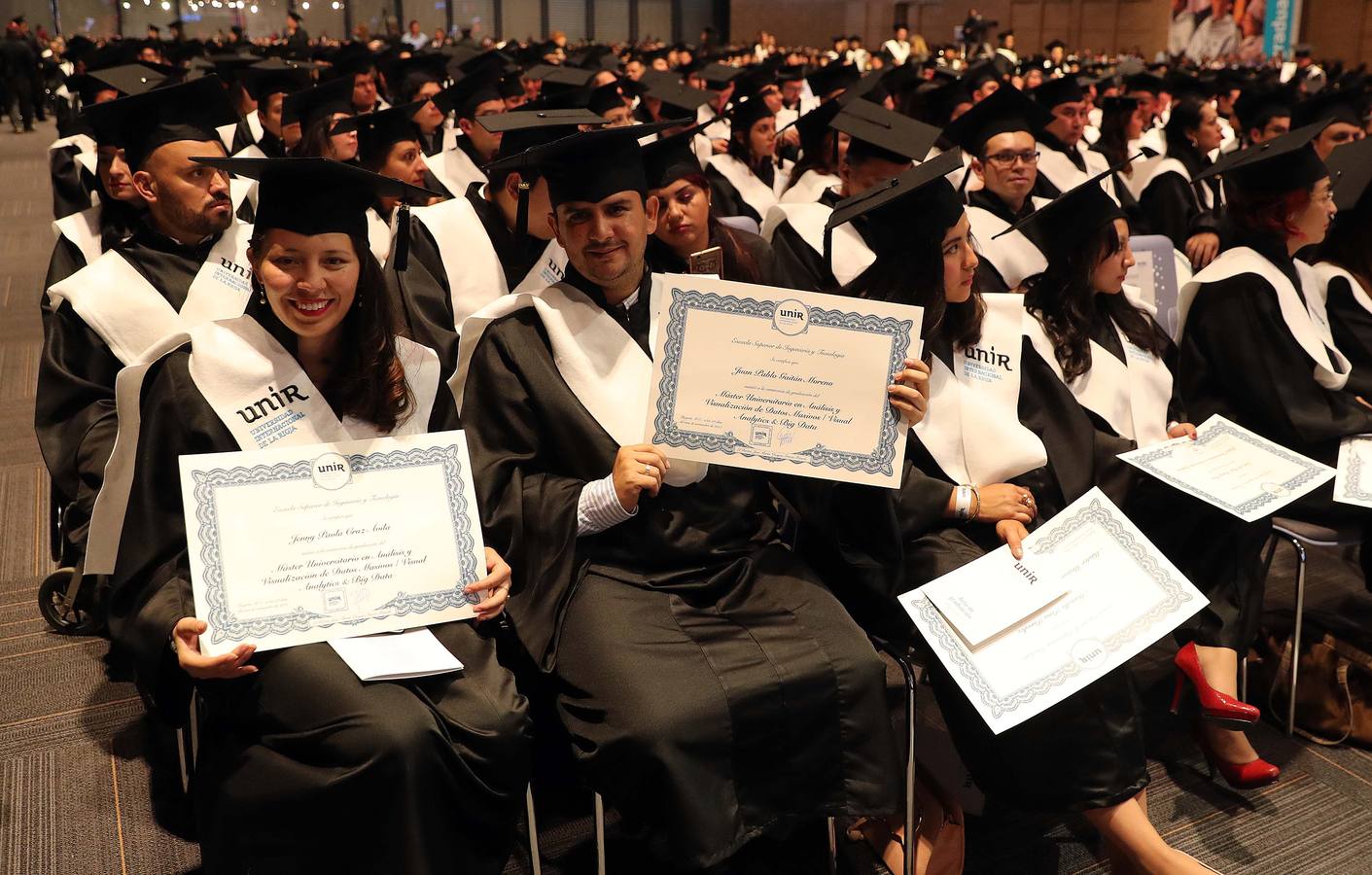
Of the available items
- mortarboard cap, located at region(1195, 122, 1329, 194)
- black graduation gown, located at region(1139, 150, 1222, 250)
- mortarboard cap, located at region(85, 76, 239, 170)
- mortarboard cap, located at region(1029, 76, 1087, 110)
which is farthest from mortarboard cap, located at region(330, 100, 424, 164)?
black graduation gown, located at region(1139, 150, 1222, 250)

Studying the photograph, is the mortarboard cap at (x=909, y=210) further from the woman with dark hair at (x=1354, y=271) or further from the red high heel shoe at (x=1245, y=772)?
the woman with dark hair at (x=1354, y=271)

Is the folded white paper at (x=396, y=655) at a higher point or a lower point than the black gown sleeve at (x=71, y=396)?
lower

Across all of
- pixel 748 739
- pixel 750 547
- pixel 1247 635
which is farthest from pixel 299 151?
pixel 1247 635

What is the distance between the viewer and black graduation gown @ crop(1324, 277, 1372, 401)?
387 centimetres

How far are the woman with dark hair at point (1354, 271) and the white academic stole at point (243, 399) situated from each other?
10.9 feet

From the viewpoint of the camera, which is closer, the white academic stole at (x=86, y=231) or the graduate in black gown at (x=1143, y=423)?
the graduate in black gown at (x=1143, y=423)

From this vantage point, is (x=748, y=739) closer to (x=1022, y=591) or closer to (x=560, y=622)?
(x=560, y=622)

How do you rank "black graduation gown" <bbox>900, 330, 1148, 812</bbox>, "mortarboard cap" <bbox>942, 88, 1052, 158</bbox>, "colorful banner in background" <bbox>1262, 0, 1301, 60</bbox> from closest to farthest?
"black graduation gown" <bbox>900, 330, 1148, 812</bbox> → "mortarboard cap" <bbox>942, 88, 1052, 158</bbox> → "colorful banner in background" <bbox>1262, 0, 1301, 60</bbox>

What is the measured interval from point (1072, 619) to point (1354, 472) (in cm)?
152

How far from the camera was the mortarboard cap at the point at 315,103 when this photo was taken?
203 inches

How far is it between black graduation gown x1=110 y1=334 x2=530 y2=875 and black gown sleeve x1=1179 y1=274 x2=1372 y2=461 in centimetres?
265

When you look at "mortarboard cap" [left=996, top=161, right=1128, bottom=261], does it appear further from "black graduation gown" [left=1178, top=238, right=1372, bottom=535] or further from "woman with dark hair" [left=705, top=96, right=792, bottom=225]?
"woman with dark hair" [left=705, top=96, right=792, bottom=225]

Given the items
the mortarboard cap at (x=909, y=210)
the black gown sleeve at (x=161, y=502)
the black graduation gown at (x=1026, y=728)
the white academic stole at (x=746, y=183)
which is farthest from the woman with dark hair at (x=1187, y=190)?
the black gown sleeve at (x=161, y=502)

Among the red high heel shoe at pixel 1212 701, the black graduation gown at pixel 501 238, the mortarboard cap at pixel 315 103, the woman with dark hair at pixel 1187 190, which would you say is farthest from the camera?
the woman with dark hair at pixel 1187 190
